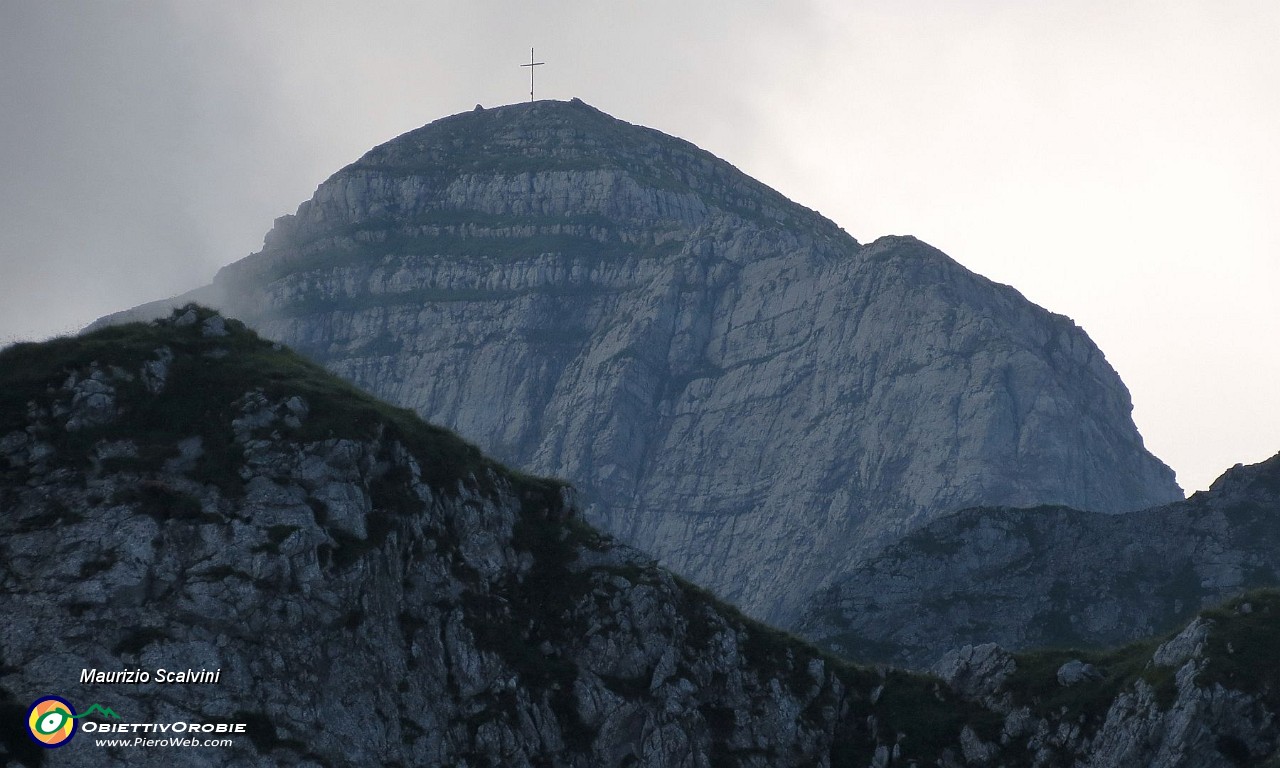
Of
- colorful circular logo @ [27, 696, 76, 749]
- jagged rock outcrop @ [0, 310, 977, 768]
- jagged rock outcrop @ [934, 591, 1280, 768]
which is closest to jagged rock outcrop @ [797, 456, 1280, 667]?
jagged rock outcrop @ [934, 591, 1280, 768]

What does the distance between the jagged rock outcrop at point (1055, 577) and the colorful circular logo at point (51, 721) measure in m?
114

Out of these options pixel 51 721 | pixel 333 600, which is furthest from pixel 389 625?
pixel 51 721

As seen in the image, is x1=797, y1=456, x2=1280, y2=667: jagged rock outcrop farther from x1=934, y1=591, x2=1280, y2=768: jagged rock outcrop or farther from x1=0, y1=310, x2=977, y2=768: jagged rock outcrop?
x1=0, y1=310, x2=977, y2=768: jagged rock outcrop

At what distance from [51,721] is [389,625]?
21.1 metres

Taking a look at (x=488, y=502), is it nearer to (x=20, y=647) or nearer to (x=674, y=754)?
(x=674, y=754)

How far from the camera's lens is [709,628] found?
335 ft

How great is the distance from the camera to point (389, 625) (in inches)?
3551

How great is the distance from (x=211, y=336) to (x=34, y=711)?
3565 centimetres

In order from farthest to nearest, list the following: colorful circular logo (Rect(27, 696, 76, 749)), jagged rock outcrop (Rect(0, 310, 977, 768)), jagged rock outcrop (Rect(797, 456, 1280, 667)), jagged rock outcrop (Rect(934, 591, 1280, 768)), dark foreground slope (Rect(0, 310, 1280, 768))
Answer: jagged rock outcrop (Rect(797, 456, 1280, 667))
jagged rock outcrop (Rect(934, 591, 1280, 768))
dark foreground slope (Rect(0, 310, 1280, 768))
jagged rock outcrop (Rect(0, 310, 977, 768))
colorful circular logo (Rect(27, 696, 76, 749))

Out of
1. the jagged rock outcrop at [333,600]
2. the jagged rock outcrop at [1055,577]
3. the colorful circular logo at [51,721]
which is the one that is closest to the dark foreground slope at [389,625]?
the jagged rock outcrop at [333,600]

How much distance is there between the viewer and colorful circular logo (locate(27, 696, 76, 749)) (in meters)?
73.1

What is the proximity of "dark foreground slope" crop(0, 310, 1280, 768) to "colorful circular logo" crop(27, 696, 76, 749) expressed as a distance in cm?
59

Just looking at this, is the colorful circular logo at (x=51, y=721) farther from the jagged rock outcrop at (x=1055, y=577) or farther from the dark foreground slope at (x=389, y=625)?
the jagged rock outcrop at (x=1055, y=577)

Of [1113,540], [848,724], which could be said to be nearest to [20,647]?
[848,724]
